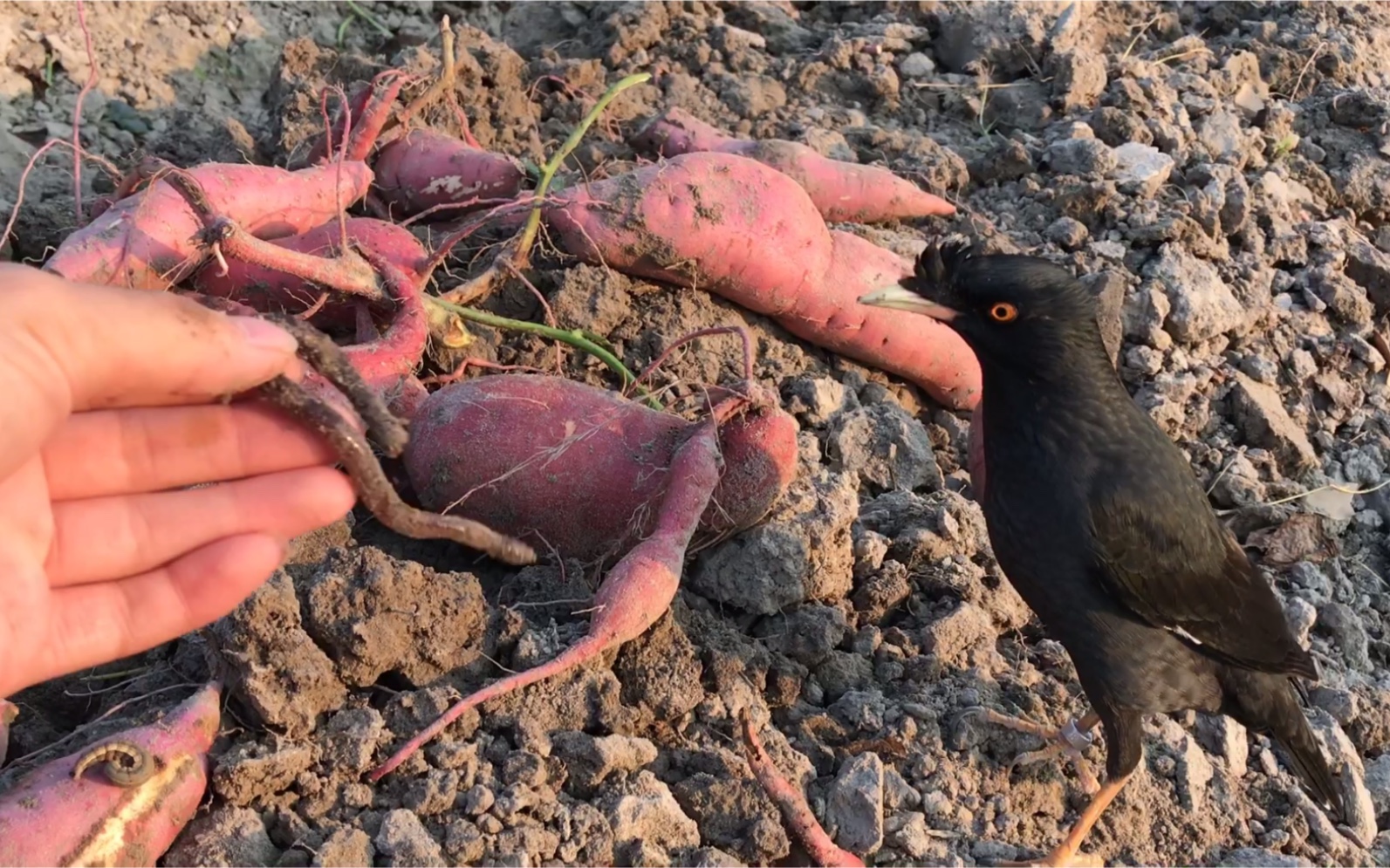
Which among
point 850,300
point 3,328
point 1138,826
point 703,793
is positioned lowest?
point 1138,826

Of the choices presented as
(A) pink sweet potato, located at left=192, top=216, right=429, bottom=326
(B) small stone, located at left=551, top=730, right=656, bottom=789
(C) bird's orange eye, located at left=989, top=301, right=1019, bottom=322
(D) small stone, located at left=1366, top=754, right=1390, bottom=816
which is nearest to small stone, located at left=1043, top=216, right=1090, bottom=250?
(C) bird's orange eye, located at left=989, top=301, right=1019, bottom=322

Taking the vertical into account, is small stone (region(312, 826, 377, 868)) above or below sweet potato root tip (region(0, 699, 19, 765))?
above

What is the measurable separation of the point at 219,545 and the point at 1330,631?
2716 millimetres

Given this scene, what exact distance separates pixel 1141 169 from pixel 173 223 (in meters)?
3.01

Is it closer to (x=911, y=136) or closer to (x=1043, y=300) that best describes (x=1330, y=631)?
(x=1043, y=300)

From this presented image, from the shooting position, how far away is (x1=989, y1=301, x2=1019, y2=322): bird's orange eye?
2.54 m

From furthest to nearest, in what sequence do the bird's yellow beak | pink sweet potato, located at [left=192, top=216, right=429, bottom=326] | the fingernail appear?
pink sweet potato, located at [left=192, top=216, right=429, bottom=326] < the bird's yellow beak < the fingernail

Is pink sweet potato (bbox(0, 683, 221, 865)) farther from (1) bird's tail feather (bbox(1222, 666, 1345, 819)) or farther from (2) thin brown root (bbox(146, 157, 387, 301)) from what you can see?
(1) bird's tail feather (bbox(1222, 666, 1345, 819))

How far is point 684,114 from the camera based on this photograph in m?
3.72

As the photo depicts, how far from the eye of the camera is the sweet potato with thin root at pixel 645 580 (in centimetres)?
219

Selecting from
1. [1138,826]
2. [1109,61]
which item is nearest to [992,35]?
[1109,61]

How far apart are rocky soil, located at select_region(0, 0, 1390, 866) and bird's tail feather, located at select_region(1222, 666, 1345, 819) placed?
0.07m

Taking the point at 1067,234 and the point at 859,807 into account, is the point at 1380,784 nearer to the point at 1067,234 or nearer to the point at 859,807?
the point at 859,807

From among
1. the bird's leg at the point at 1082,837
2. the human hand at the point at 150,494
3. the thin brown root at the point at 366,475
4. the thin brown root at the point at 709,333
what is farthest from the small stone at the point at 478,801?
the thin brown root at the point at 709,333
